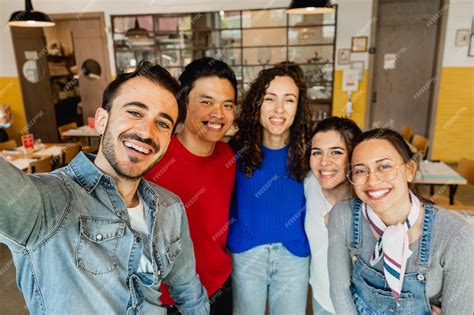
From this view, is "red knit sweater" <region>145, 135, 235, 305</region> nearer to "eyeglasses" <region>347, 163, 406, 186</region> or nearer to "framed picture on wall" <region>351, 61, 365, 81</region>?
"eyeglasses" <region>347, 163, 406, 186</region>

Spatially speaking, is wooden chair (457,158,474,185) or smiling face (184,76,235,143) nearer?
smiling face (184,76,235,143)

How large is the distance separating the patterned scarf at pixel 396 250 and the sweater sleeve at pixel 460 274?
0.46 feet

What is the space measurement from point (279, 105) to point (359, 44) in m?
5.21

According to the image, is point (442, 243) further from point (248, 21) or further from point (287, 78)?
point (248, 21)

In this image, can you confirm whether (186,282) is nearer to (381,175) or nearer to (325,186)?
(325,186)

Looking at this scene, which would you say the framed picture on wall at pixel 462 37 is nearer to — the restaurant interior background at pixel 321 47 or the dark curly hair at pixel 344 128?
the restaurant interior background at pixel 321 47

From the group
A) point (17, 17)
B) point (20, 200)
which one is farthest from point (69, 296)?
point (17, 17)

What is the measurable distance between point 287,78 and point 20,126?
7.69m

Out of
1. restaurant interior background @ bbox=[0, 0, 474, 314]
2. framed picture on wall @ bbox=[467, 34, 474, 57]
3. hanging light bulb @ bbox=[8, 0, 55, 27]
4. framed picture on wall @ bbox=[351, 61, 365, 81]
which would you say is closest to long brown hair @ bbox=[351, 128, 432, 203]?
hanging light bulb @ bbox=[8, 0, 55, 27]

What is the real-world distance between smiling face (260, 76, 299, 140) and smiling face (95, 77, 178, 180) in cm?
67

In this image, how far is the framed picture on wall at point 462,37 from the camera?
573cm

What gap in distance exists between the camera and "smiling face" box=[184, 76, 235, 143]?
1541 mm

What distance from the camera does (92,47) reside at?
6.97 meters

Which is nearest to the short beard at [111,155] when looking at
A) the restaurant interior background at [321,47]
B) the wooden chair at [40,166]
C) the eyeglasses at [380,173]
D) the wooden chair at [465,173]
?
the eyeglasses at [380,173]
